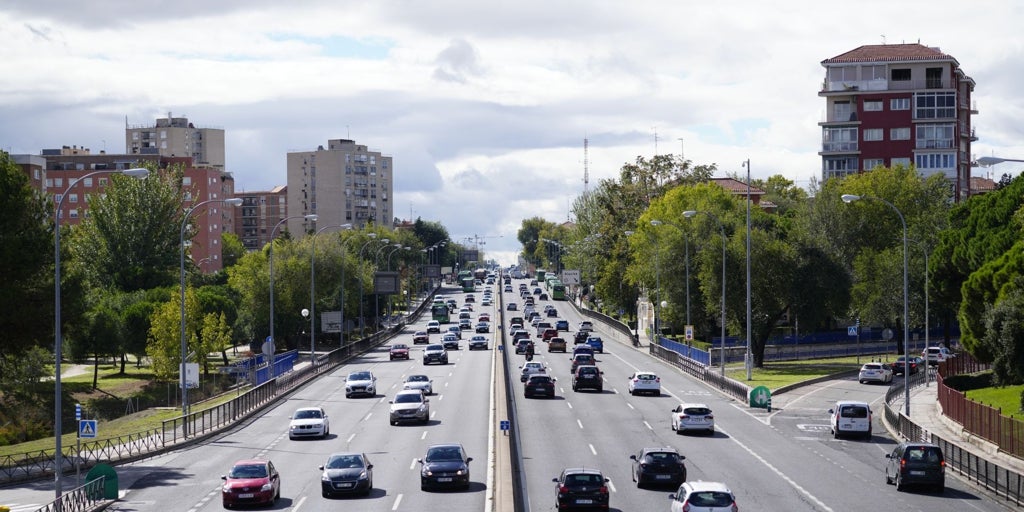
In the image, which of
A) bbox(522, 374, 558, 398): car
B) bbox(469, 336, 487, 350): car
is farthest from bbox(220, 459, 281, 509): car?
bbox(469, 336, 487, 350): car

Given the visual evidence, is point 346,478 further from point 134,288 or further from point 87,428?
point 134,288

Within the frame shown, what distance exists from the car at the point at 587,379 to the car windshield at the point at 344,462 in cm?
3081

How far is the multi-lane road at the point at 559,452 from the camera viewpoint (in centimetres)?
3128

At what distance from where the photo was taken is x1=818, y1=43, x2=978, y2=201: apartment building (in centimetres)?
12206

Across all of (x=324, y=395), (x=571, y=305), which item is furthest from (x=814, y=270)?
(x=571, y=305)

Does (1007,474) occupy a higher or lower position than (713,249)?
lower

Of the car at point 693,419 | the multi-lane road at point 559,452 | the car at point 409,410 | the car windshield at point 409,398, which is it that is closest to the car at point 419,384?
the multi-lane road at point 559,452

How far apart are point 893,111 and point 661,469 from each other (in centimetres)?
9909

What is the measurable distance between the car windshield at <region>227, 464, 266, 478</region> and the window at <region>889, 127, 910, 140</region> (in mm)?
104864

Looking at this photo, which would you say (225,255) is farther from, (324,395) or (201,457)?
(201,457)

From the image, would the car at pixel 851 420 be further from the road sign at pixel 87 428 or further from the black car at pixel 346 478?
the road sign at pixel 87 428

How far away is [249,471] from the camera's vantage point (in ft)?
100

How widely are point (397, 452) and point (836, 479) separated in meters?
14.4

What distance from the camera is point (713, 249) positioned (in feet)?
275
